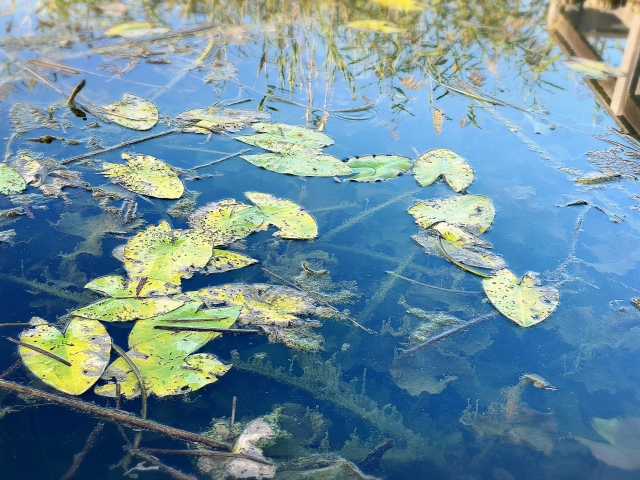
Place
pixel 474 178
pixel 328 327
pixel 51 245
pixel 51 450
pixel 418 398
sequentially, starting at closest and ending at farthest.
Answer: pixel 51 450 < pixel 418 398 < pixel 328 327 < pixel 51 245 < pixel 474 178

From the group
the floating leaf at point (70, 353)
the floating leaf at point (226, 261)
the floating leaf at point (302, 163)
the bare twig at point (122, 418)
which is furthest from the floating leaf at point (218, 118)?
the bare twig at point (122, 418)

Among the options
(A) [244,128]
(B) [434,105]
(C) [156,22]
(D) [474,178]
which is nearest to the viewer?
(D) [474,178]

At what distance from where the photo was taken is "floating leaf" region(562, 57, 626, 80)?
2154mm

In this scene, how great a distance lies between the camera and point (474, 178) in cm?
159

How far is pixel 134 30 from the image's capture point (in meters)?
2.44

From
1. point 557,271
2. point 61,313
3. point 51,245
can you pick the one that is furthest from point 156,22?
point 557,271

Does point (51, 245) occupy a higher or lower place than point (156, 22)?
lower

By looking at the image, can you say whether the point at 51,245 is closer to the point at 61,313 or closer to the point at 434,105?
the point at 61,313

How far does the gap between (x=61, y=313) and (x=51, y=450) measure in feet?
1.03

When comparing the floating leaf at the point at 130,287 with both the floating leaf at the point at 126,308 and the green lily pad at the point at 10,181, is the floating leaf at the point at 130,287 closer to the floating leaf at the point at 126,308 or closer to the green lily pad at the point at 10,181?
the floating leaf at the point at 126,308

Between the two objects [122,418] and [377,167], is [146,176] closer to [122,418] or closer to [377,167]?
[377,167]

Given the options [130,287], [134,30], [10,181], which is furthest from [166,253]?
[134,30]

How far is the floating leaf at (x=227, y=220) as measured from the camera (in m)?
1.31

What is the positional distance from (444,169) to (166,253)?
2.75 feet
